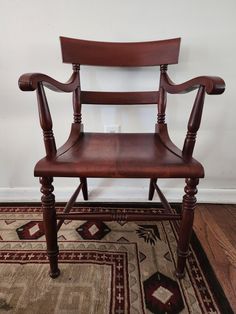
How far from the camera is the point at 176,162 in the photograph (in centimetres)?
61

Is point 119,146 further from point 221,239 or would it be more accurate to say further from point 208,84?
point 221,239

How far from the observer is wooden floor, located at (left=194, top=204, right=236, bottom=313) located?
739mm

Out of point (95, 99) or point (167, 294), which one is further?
point (95, 99)

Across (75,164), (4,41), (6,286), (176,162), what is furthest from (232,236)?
(4,41)

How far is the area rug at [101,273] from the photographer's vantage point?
64 centimetres

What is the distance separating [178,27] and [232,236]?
0.93 meters

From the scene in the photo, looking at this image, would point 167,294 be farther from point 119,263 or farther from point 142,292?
point 119,263

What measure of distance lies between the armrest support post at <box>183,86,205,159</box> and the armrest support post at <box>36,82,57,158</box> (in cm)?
39

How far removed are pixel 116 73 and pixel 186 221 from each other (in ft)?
2.31

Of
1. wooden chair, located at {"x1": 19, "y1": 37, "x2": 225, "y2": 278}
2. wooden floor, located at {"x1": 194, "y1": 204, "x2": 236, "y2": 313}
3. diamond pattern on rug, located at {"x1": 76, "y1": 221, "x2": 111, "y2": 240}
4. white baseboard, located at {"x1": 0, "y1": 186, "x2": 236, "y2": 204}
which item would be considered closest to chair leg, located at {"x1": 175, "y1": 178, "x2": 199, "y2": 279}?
wooden chair, located at {"x1": 19, "y1": 37, "x2": 225, "y2": 278}

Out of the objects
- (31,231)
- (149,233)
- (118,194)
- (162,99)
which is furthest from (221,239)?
(31,231)

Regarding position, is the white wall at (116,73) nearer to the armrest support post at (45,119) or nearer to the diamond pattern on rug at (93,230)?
the diamond pattern on rug at (93,230)

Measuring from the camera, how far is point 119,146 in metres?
0.73

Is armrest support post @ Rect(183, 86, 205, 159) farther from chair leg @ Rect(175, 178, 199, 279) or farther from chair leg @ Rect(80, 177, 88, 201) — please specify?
chair leg @ Rect(80, 177, 88, 201)
